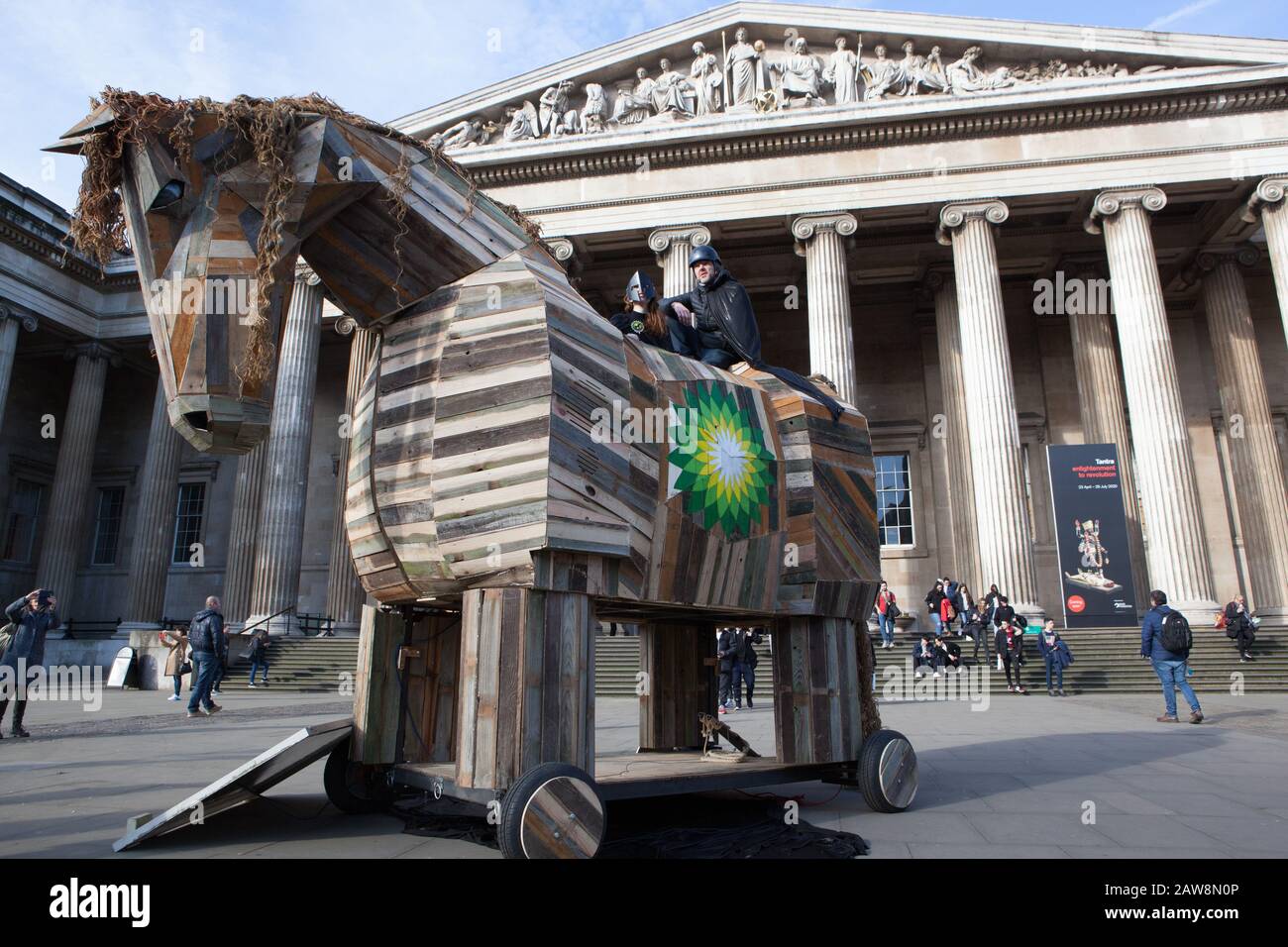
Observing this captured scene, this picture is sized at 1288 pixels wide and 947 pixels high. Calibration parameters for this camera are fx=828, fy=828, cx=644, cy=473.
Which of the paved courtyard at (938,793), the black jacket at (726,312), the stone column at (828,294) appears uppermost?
the stone column at (828,294)

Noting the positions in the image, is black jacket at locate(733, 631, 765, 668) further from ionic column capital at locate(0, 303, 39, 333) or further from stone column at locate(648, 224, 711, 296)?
ionic column capital at locate(0, 303, 39, 333)

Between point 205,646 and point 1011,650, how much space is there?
15.0 m

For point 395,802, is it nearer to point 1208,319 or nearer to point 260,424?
point 260,424

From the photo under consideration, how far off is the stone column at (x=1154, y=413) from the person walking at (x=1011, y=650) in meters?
Result: 5.76

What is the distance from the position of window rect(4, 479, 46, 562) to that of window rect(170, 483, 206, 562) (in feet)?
19.0

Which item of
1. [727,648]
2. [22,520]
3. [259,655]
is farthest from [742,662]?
[22,520]

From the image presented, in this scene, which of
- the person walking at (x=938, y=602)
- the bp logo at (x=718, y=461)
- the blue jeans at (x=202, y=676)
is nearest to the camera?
the bp logo at (x=718, y=461)

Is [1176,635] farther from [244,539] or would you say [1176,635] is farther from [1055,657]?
[244,539]

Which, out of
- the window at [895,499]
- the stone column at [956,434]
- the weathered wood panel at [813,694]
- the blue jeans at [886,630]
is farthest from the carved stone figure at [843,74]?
the weathered wood panel at [813,694]

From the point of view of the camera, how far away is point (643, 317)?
213 inches

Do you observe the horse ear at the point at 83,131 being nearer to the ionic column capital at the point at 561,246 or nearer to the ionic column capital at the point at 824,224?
the ionic column capital at the point at 561,246

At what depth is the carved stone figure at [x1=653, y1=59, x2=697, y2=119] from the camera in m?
24.9

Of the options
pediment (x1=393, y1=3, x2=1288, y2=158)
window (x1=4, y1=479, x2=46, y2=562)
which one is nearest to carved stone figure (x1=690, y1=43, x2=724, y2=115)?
pediment (x1=393, y1=3, x2=1288, y2=158)

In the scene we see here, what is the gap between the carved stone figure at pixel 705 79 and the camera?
2488 centimetres
